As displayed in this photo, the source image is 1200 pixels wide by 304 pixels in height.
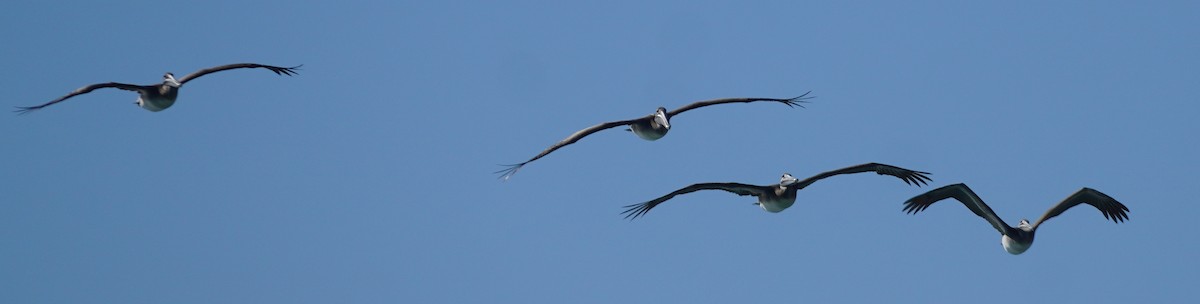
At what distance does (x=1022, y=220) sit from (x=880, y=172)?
4181 mm

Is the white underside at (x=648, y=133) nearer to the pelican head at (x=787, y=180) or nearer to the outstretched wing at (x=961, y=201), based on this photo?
the pelican head at (x=787, y=180)

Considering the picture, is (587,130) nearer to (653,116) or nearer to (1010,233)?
(653,116)

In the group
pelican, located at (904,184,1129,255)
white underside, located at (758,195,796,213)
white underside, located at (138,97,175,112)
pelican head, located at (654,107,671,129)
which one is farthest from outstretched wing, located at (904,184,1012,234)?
white underside, located at (138,97,175,112)

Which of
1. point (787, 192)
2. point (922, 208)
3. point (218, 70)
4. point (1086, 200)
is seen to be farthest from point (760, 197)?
point (218, 70)

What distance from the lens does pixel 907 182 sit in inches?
1777

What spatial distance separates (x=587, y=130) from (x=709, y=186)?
3488mm

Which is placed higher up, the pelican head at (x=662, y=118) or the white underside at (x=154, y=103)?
the white underside at (x=154, y=103)

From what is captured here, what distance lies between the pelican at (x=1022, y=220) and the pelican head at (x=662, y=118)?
5.87 meters

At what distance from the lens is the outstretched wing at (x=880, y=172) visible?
1692 inches

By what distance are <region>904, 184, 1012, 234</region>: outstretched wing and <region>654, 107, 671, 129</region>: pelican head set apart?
586 centimetres

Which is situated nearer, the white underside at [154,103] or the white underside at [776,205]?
the white underside at [776,205]

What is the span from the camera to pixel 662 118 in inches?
1820

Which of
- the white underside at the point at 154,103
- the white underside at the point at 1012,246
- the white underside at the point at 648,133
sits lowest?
the white underside at the point at 1012,246

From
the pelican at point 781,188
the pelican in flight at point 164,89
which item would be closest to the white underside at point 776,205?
the pelican at point 781,188
